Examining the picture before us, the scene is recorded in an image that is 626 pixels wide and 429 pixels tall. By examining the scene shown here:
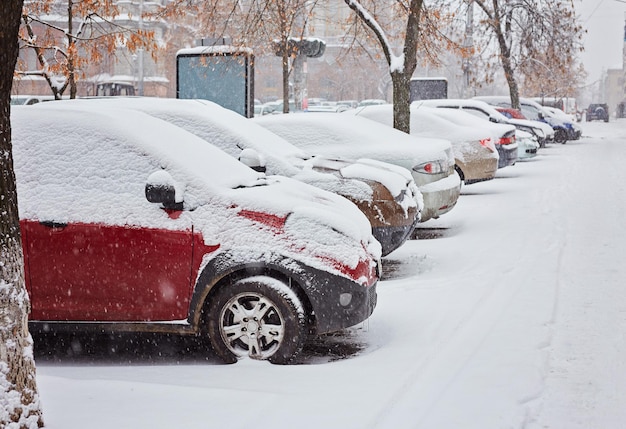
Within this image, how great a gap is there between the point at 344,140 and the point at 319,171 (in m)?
1.85

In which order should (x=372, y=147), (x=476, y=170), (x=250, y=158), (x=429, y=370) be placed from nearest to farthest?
(x=429, y=370)
(x=250, y=158)
(x=372, y=147)
(x=476, y=170)

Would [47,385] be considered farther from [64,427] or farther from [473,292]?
[473,292]

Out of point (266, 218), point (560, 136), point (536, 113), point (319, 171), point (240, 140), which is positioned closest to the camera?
point (266, 218)

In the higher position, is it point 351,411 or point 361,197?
point 361,197

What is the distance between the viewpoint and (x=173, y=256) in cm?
627

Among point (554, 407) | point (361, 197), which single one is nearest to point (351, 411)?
point (554, 407)

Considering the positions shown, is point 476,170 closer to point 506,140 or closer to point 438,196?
point 506,140

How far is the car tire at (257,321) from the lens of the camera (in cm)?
626

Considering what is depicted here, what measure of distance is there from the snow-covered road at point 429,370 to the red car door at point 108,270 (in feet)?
1.31

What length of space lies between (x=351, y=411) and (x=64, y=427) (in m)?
1.52

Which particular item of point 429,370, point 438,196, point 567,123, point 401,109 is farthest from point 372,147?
point 567,123

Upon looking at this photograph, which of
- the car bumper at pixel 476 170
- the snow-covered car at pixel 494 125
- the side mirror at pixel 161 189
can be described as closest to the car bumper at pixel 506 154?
the snow-covered car at pixel 494 125

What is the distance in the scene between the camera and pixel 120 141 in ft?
21.4

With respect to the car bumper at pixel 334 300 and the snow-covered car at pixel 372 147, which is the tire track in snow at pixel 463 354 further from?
the snow-covered car at pixel 372 147
